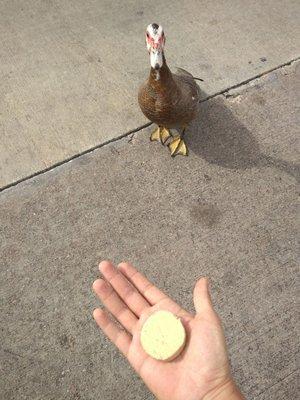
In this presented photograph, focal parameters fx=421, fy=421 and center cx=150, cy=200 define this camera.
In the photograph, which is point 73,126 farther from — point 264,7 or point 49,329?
point 264,7

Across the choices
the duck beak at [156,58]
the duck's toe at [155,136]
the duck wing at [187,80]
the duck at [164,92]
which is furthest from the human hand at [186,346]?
the duck wing at [187,80]

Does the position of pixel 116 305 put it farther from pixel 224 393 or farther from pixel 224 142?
pixel 224 142

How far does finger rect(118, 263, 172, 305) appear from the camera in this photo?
105 inches

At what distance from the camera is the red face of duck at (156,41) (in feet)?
9.88

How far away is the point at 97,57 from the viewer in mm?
4695

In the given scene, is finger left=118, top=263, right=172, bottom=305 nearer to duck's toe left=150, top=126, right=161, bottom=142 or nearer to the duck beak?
the duck beak

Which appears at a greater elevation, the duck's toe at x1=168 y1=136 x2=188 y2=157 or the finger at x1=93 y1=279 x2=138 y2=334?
the finger at x1=93 y1=279 x2=138 y2=334

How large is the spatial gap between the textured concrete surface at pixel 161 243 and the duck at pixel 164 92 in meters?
0.50

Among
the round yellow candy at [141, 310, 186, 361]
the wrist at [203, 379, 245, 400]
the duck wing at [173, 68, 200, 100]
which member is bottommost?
the wrist at [203, 379, 245, 400]

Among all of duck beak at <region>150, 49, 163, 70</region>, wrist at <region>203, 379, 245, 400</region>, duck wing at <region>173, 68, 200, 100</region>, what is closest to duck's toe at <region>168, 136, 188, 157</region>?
duck wing at <region>173, 68, 200, 100</region>

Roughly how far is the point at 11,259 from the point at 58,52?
98.3 inches

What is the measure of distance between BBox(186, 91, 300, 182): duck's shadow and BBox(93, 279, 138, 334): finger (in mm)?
1786

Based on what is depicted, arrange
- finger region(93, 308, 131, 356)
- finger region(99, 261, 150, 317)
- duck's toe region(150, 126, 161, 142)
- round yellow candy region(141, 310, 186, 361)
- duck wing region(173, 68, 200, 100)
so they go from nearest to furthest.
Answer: round yellow candy region(141, 310, 186, 361)
finger region(93, 308, 131, 356)
finger region(99, 261, 150, 317)
duck wing region(173, 68, 200, 100)
duck's toe region(150, 126, 161, 142)

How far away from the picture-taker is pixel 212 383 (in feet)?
7.18
